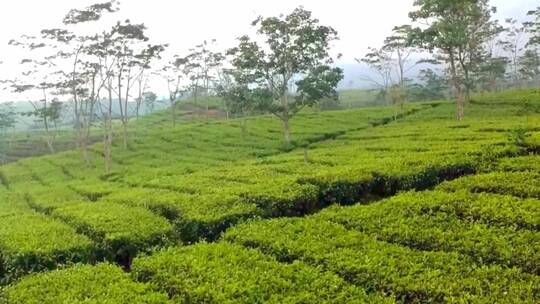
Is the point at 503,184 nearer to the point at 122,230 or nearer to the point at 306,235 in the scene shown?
the point at 306,235

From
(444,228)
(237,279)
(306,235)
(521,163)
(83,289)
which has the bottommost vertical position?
(83,289)

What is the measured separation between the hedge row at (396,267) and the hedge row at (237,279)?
0.45 metres

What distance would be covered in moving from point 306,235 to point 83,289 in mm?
5138

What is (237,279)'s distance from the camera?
10.0 metres

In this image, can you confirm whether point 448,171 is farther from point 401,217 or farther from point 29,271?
point 29,271

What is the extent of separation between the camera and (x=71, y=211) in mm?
18109

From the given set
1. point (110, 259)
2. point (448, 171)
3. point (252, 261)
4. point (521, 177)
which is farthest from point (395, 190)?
point (110, 259)

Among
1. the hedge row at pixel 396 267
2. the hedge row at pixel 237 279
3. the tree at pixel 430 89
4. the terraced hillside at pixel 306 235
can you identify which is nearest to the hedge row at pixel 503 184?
the terraced hillside at pixel 306 235

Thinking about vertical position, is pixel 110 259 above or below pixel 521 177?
below

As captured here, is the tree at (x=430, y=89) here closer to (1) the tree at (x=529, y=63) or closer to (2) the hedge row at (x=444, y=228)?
(1) the tree at (x=529, y=63)

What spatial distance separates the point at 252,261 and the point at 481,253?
4.66 metres

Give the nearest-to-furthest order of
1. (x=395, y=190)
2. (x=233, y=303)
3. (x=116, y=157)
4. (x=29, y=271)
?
(x=233, y=303) → (x=29, y=271) → (x=395, y=190) → (x=116, y=157)

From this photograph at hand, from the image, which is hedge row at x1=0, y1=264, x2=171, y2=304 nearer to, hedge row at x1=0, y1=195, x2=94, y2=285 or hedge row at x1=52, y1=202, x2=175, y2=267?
hedge row at x1=0, y1=195, x2=94, y2=285

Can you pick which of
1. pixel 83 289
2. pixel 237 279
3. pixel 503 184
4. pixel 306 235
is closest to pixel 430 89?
pixel 503 184
